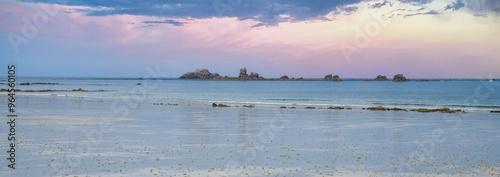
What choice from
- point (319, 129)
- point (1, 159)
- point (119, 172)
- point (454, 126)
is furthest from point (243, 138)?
point (454, 126)

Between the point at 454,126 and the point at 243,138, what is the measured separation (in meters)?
20.1

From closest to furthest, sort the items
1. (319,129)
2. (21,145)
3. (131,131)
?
(21,145)
(131,131)
(319,129)

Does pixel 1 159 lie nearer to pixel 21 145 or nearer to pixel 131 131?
pixel 21 145

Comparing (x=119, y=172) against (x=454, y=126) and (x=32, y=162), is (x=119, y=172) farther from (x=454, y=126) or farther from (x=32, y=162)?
(x=454, y=126)

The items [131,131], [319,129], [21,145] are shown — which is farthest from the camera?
[319,129]

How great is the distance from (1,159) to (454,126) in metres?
33.3

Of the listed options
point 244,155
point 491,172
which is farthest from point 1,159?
point 491,172

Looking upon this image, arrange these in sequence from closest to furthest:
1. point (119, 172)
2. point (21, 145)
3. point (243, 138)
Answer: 1. point (119, 172)
2. point (21, 145)
3. point (243, 138)

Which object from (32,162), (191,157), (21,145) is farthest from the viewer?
(21,145)

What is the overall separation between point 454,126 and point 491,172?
65.2ft

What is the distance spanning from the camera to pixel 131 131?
1176 inches

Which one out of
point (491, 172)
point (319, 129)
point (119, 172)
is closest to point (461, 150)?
point (491, 172)

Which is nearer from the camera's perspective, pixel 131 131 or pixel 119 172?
pixel 119 172

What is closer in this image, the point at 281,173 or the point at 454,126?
the point at 281,173
